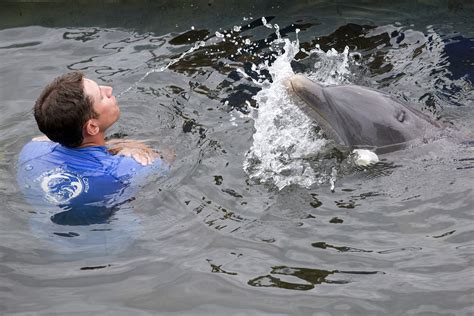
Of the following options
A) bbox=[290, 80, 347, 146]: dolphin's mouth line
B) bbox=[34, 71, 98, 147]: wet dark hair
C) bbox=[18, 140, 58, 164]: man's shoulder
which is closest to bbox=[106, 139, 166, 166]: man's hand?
bbox=[34, 71, 98, 147]: wet dark hair

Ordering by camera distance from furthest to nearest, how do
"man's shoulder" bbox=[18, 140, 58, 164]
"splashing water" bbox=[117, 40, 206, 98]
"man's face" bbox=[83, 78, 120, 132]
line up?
"splashing water" bbox=[117, 40, 206, 98]
"man's face" bbox=[83, 78, 120, 132]
"man's shoulder" bbox=[18, 140, 58, 164]

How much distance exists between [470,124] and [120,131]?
305cm

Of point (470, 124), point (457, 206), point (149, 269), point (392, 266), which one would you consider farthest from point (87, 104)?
point (470, 124)

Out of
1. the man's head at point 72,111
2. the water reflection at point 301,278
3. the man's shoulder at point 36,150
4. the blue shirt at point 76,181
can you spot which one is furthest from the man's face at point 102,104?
the water reflection at point 301,278

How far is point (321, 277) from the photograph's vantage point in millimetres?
4453

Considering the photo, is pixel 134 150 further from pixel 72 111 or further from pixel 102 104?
pixel 72 111

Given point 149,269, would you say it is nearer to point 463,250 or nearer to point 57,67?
point 463,250

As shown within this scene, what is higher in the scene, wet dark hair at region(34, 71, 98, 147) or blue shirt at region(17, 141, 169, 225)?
wet dark hair at region(34, 71, 98, 147)

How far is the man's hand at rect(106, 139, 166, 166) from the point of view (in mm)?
5363

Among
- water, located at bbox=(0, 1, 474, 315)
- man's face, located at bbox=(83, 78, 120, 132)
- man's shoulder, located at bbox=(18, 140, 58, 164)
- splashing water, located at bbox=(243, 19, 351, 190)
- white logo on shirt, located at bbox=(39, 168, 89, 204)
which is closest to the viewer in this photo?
water, located at bbox=(0, 1, 474, 315)

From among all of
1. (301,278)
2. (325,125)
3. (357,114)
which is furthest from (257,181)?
(301,278)

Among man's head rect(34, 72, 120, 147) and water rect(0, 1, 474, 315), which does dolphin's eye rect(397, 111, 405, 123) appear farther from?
man's head rect(34, 72, 120, 147)

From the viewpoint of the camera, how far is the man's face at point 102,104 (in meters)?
5.28

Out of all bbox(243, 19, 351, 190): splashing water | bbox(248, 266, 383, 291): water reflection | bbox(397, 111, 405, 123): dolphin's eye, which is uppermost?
bbox(397, 111, 405, 123): dolphin's eye
